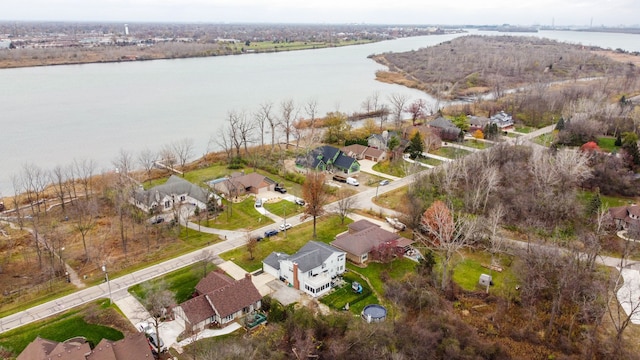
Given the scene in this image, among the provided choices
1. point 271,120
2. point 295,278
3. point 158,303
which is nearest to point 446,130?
point 271,120

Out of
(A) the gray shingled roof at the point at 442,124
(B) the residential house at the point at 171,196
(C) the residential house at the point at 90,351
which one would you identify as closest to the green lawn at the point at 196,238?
(B) the residential house at the point at 171,196

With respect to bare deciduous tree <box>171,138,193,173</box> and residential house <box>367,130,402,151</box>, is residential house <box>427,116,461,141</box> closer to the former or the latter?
residential house <box>367,130,402,151</box>

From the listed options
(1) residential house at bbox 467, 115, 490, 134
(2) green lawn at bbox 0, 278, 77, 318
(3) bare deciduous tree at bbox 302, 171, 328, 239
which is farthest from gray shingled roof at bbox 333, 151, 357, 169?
(2) green lawn at bbox 0, 278, 77, 318

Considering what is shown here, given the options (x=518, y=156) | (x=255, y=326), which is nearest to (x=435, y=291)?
(x=255, y=326)

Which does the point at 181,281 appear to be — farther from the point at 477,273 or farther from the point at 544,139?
the point at 544,139

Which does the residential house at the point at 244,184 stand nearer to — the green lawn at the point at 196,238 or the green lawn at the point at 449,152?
the green lawn at the point at 196,238

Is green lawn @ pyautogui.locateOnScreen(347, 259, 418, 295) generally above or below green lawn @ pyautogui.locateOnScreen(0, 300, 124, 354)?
above
